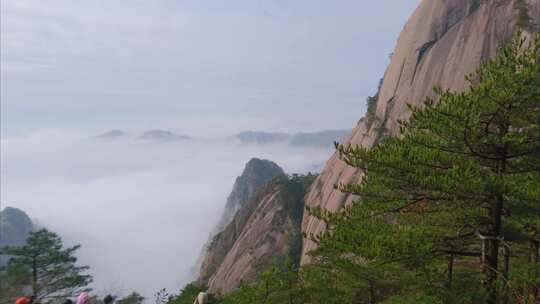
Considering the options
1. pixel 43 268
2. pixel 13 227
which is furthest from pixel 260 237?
pixel 13 227

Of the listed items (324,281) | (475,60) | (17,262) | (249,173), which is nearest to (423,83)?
(475,60)

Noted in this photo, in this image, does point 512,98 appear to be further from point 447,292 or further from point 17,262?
point 17,262

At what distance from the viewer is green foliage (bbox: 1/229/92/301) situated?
2573 cm

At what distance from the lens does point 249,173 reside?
478 ft

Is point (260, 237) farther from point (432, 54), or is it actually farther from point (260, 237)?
point (432, 54)

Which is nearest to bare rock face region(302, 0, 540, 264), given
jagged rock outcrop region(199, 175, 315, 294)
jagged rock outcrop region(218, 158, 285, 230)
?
jagged rock outcrop region(199, 175, 315, 294)

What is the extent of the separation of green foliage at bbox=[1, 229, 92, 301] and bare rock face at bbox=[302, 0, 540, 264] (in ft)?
70.3

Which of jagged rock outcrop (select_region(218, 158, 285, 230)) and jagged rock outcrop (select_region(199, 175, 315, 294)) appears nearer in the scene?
jagged rock outcrop (select_region(199, 175, 315, 294))

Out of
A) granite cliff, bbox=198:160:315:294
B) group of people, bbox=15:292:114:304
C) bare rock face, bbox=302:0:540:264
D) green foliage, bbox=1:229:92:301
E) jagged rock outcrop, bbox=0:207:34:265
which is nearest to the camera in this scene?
group of people, bbox=15:292:114:304

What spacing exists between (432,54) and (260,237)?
33.2 metres

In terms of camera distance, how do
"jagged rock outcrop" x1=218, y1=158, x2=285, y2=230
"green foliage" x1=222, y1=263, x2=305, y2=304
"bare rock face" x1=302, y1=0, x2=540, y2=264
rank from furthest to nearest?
1. "jagged rock outcrop" x1=218, y1=158, x2=285, y2=230
2. "bare rock face" x1=302, y1=0, x2=540, y2=264
3. "green foliage" x1=222, y1=263, x2=305, y2=304

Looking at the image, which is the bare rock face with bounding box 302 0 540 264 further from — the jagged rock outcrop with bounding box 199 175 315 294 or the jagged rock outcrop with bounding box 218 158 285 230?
the jagged rock outcrop with bounding box 218 158 285 230

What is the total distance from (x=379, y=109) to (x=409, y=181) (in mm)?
37223

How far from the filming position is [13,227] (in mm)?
168250
